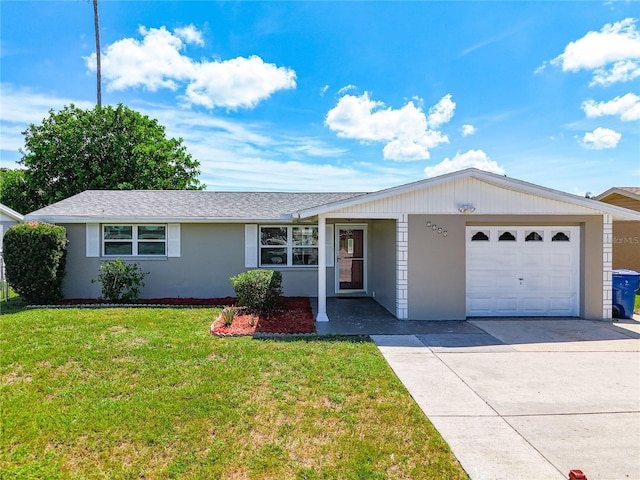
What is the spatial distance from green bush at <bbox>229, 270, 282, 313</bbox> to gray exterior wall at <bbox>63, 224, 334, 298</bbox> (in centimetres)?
263

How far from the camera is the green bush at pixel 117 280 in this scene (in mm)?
10664

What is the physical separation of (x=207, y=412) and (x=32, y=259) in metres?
8.92

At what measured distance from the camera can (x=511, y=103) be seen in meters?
13.5

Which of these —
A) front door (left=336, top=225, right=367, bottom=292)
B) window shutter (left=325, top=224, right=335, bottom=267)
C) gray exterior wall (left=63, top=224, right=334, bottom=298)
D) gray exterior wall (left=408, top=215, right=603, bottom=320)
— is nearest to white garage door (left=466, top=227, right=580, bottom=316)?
gray exterior wall (left=408, top=215, right=603, bottom=320)

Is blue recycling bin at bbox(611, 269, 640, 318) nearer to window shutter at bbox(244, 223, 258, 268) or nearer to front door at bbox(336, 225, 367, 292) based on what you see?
front door at bbox(336, 225, 367, 292)

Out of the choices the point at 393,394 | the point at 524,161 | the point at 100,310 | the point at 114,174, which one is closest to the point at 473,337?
the point at 393,394

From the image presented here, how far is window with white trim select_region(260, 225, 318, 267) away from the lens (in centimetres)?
1202

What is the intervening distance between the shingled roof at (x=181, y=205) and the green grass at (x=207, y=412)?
474 cm

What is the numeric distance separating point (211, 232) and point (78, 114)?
Answer: 58.4 ft

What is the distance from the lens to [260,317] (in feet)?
28.9

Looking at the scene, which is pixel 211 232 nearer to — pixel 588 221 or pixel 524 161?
pixel 588 221

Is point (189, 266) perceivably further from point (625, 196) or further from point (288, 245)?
point (625, 196)

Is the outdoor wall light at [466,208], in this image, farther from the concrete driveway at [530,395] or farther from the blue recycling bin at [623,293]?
the blue recycling bin at [623,293]

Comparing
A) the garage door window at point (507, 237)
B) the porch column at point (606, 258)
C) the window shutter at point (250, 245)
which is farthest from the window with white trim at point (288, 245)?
the porch column at point (606, 258)
